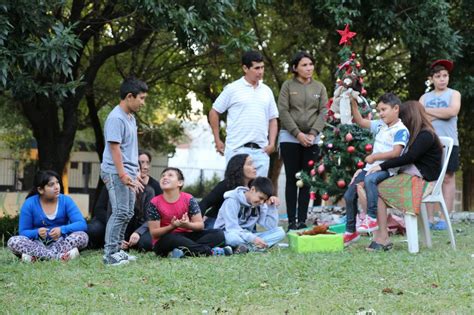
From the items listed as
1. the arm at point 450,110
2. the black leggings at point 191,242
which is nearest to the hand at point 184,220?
the black leggings at point 191,242

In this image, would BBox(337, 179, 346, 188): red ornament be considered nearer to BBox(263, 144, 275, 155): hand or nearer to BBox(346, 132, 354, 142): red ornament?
BBox(346, 132, 354, 142): red ornament

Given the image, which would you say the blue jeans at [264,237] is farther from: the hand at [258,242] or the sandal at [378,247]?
the sandal at [378,247]

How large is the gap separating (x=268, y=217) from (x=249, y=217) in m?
0.19

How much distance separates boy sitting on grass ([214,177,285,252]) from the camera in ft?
24.8

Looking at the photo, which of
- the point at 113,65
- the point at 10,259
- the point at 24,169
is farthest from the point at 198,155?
the point at 10,259

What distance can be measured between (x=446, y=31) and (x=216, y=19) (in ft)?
15.0

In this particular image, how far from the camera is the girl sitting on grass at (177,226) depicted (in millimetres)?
7312

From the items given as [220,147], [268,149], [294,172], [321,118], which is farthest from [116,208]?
[321,118]

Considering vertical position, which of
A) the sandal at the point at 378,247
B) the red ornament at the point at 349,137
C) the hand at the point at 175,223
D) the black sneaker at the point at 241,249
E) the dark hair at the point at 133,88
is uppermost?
the dark hair at the point at 133,88

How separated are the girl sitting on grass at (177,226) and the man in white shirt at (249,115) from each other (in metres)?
1.19

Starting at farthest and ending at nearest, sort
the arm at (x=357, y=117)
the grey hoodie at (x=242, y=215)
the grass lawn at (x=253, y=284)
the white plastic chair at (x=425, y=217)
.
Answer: the arm at (x=357, y=117) < the grey hoodie at (x=242, y=215) < the white plastic chair at (x=425, y=217) < the grass lawn at (x=253, y=284)

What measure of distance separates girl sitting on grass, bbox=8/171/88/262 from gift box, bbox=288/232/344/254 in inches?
77.0

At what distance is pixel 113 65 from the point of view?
18.6m

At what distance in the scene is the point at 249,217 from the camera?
7.83m
